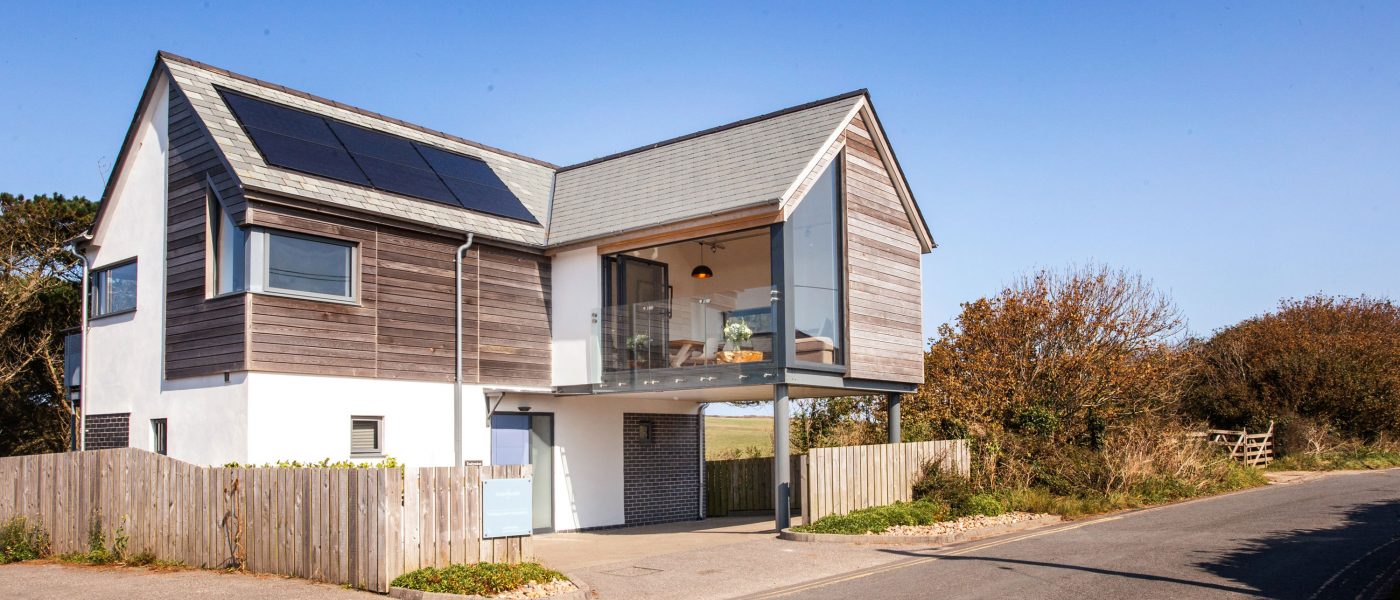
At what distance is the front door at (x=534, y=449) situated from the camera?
18.9m

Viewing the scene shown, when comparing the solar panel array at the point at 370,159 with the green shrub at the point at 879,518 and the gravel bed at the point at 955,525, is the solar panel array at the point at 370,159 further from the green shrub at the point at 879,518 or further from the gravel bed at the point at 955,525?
the gravel bed at the point at 955,525

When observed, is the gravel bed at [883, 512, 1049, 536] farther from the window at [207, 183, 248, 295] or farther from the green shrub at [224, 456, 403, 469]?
the window at [207, 183, 248, 295]

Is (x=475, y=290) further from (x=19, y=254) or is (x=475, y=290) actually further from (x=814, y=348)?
(x=19, y=254)

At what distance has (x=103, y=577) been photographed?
13266 mm

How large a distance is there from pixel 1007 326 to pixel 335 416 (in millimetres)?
16323

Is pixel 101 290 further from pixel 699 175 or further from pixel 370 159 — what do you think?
pixel 699 175

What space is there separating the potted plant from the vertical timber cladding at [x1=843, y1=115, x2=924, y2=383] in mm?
3418

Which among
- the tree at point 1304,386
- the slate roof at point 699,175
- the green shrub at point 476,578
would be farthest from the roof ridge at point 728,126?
the tree at point 1304,386

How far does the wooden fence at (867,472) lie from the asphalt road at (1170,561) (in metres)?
2.26

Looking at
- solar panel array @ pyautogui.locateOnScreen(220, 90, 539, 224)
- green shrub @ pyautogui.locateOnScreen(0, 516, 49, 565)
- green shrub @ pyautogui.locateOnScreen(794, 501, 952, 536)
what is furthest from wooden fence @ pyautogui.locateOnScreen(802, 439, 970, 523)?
green shrub @ pyautogui.locateOnScreen(0, 516, 49, 565)

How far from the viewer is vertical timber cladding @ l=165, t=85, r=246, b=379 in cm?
1546

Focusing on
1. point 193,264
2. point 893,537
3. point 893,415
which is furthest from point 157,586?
point 893,415

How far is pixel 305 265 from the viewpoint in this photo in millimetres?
16156

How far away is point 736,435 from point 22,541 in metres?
40.5
